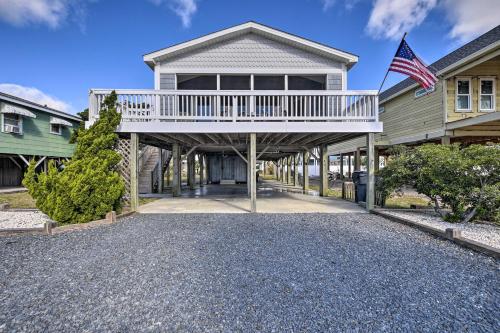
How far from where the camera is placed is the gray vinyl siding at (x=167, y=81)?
1017 cm

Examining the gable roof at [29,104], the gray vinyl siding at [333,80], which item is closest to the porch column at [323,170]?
the gray vinyl siding at [333,80]

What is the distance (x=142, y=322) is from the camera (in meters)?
2.14

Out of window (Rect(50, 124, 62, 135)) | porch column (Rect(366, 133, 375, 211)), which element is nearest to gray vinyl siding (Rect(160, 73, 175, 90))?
porch column (Rect(366, 133, 375, 211))

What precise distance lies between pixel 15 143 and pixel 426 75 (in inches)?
684

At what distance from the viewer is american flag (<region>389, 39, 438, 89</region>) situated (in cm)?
659

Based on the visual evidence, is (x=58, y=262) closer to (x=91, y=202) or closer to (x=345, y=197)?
(x=91, y=202)

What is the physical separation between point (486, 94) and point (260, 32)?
33.8 feet

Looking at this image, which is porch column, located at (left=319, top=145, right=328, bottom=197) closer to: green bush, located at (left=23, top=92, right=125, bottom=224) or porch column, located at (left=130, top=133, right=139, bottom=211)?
porch column, located at (left=130, top=133, right=139, bottom=211)

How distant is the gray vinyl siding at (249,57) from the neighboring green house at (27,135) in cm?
843

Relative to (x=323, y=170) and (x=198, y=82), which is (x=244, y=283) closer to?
(x=323, y=170)

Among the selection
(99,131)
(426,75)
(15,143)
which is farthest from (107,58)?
(426,75)

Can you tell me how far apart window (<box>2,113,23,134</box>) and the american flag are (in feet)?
53.5

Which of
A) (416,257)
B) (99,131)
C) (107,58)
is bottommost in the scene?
(416,257)

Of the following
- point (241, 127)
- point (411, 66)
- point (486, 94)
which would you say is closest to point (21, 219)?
point (241, 127)
